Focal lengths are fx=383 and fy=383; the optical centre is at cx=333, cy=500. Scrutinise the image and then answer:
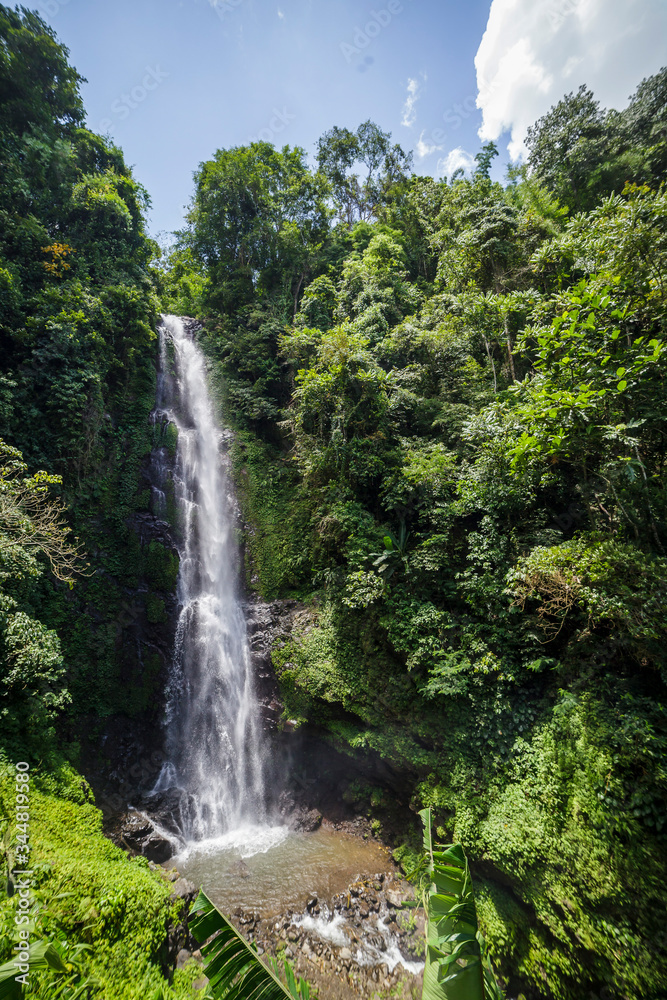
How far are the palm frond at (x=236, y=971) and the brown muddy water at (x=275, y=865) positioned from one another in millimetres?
6103

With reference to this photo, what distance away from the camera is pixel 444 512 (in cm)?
928

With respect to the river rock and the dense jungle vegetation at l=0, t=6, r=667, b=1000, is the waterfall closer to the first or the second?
the dense jungle vegetation at l=0, t=6, r=667, b=1000

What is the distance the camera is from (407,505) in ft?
35.8

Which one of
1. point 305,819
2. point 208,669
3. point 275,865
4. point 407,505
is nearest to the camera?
point 275,865

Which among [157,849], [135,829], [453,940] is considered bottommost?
[157,849]

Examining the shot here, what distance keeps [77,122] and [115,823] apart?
2457 centimetres

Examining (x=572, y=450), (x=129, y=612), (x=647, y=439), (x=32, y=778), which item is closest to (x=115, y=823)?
(x=32, y=778)

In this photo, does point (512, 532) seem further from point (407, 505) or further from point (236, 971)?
point (236, 971)

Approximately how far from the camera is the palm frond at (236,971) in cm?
274

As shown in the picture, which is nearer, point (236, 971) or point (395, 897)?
point (236, 971)

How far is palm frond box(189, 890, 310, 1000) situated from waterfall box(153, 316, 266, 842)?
8254 mm

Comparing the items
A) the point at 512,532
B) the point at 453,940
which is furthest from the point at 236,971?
the point at 512,532

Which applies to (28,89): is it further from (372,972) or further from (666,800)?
(372,972)

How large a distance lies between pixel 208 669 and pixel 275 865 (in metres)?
4.98
